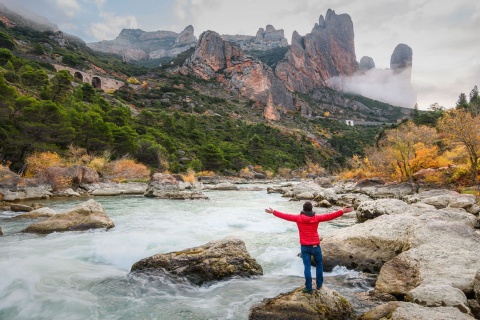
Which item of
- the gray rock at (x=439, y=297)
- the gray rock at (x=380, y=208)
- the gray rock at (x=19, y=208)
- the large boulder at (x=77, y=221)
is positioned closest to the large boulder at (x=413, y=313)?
the gray rock at (x=439, y=297)

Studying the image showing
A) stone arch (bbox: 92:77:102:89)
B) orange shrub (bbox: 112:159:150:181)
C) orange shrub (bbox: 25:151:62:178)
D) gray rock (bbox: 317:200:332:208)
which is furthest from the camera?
stone arch (bbox: 92:77:102:89)

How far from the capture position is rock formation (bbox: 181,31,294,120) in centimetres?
16100

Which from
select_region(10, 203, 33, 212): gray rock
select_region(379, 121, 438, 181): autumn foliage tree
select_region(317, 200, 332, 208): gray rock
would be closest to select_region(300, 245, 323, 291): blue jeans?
select_region(317, 200, 332, 208): gray rock

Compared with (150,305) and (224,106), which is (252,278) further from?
(224,106)

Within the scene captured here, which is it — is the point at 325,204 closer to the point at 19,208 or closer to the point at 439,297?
the point at 439,297

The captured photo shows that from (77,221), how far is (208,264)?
8.17 m

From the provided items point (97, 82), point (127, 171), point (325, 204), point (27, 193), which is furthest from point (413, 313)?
point (97, 82)

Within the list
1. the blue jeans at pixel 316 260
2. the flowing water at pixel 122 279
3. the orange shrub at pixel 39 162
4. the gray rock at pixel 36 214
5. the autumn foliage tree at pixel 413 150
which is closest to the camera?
the blue jeans at pixel 316 260

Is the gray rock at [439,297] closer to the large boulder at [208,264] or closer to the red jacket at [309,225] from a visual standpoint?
the red jacket at [309,225]

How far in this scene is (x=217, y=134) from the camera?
8975cm

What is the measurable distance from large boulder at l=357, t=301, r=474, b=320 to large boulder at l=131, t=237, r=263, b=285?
3690mm

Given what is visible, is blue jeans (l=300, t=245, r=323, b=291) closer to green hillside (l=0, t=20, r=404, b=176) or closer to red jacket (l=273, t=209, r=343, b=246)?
red jacket (l=273, t=209, r=343, b=246)

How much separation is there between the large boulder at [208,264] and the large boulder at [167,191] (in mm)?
19430

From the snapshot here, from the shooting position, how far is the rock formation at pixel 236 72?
161 metres
